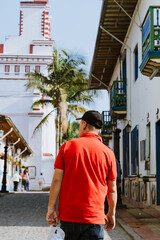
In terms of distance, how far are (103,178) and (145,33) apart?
8.72 meters

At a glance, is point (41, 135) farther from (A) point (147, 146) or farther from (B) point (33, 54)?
(A) point (147, 146)

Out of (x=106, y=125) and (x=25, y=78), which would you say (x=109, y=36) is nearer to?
(x=106, y=125)

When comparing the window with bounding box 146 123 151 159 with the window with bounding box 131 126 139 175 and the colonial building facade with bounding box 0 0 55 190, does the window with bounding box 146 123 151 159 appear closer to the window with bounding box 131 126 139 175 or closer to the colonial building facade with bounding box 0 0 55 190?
the window with bounding box 131 126 139 175

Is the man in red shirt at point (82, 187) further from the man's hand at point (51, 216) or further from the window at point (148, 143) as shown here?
the window at point (148, 143)

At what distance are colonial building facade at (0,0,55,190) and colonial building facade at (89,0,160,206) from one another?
1692cm

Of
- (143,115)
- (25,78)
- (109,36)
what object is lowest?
(143,115)

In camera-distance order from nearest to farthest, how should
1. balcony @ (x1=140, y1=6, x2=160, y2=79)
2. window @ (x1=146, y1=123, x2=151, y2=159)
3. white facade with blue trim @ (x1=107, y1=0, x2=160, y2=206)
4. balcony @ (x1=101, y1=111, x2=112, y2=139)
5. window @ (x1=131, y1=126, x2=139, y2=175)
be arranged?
1. balcony @ (x1=140, y1=6, x2=160, y2=79)
2. white facade with blue trim @ (x1=107, y1=0, x2=160, y2=206)
3. window @ (x1=146, y1=123, x2=151, y2=159)
4. window @ (x1=131, y1=126, x2=139, y2=175)
5. balcony @ (x1=101, y1=111, x2=112, y2=139)

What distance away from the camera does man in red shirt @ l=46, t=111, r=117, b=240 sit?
374 centimetres

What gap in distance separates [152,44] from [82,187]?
7578mm

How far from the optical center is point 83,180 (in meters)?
3.81

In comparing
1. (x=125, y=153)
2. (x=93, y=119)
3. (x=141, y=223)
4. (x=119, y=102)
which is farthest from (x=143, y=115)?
(x=93, y=119)

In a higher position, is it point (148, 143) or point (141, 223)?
point (148, 143)

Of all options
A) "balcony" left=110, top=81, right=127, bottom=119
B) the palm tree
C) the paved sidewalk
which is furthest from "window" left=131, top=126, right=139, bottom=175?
the palm tree

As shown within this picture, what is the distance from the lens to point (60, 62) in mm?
34625
